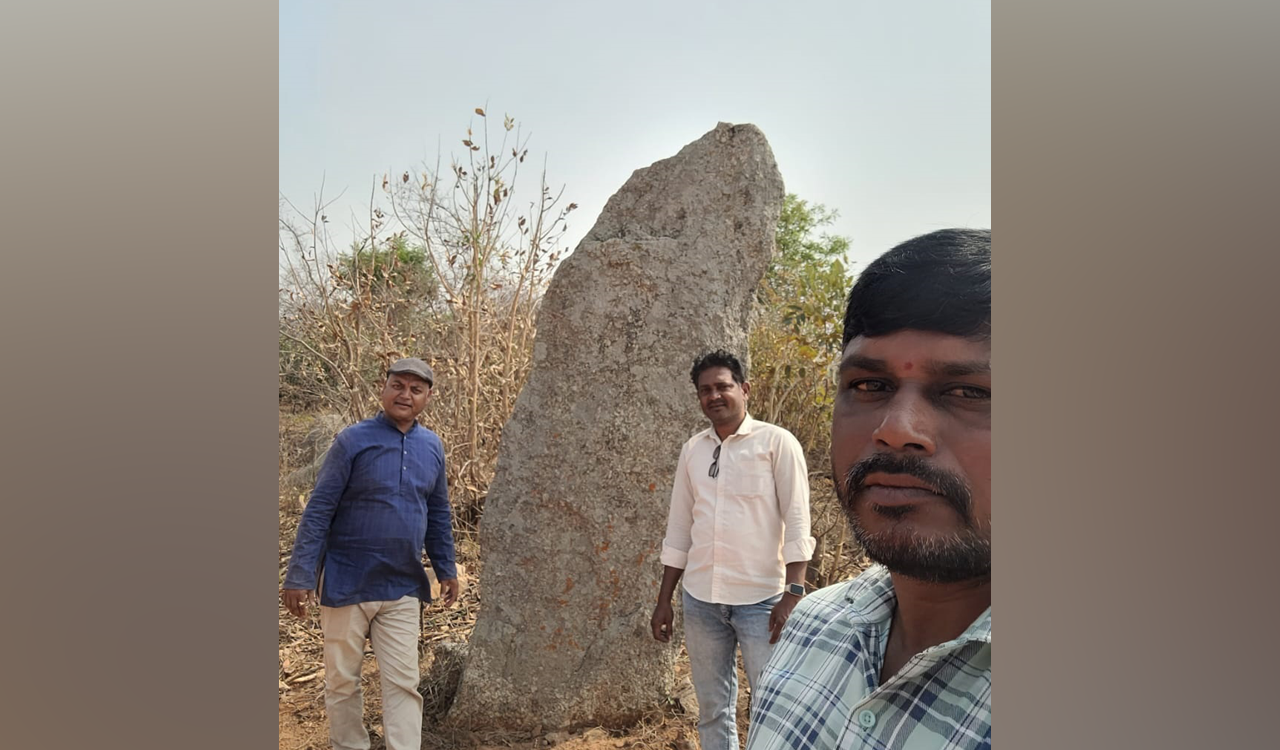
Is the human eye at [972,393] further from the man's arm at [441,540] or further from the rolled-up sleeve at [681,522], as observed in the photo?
the man's arm at [441,540]

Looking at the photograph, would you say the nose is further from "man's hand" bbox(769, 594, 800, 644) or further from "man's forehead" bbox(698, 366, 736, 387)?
"man's forehead" bbox(698, 366, 736, 387)

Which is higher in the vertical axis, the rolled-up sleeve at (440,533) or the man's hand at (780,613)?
the rolled-up sleeve at (440,533)

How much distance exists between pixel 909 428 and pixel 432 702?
3.86 m

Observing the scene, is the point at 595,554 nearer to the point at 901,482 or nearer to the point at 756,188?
the point at 756,188

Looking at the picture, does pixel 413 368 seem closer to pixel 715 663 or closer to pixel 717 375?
pixel 717 375

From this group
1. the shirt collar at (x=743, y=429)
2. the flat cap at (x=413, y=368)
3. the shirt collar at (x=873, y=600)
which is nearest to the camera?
the shirt collar at (x=873, y=600)

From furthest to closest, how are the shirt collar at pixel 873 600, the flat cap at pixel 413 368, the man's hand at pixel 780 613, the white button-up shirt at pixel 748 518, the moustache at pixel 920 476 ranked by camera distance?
the flat cap at pixel 413 368
the white button-up shirt at pixel 748 518
the man's hand at pixel 780 613
the shirt collar at pixel 873 600
the moustache at pixel 920 476

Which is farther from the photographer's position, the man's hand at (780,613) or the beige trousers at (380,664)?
the beige trousers at (380,664)

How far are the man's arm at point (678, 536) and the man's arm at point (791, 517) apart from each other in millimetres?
373

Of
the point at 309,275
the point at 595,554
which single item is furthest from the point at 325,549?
the point at 309,275

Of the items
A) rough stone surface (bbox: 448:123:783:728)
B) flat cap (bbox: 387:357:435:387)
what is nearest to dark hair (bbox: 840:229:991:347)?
flat cap (bbox: 387:357:435:387)

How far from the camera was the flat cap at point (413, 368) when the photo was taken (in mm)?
3512

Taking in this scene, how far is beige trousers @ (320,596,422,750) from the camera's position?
3432 mm

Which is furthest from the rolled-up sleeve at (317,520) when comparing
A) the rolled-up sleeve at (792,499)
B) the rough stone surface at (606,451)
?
the rolled-up sleeve at (792,499)
